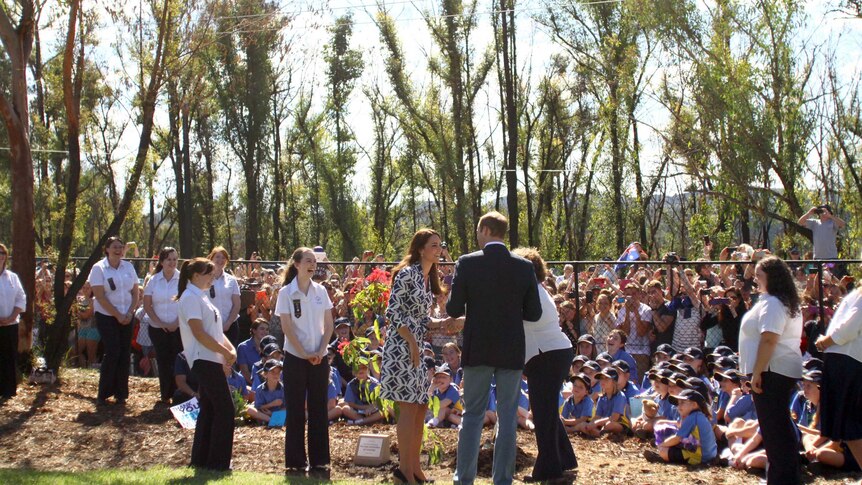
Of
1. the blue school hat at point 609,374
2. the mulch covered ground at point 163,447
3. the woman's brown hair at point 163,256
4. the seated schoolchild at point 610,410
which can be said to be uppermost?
the woman's brown hair at point 163,256

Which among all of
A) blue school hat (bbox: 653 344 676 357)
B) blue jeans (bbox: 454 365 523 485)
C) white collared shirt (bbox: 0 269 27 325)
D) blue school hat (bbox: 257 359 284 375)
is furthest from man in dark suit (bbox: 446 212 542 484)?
white collared shirt (bbox: 0 269 27 325)

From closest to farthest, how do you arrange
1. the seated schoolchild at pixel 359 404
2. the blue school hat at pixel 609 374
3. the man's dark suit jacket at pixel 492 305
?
the man's dark suit jacket at pixel 492 305, the blue school hat at pixel 609 374, the seated schoolchild at pixel 359 404

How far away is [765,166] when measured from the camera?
20188 millimetres

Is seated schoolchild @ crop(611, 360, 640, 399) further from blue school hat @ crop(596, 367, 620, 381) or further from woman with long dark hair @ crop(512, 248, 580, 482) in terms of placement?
woman with long dark hair @ crop(512, 248, 580, 482)

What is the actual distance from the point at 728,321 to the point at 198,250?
38176 millimetres

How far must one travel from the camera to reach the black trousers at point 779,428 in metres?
6.08

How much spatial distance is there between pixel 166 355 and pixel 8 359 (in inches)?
67.7

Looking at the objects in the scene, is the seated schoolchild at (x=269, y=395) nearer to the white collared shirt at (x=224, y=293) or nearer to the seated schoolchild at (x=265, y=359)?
the seated schoolchild at (x=265, y=359)

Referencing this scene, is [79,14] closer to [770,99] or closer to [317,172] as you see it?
[770,99]

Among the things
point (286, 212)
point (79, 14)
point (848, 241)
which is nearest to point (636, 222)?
point (848, 241)

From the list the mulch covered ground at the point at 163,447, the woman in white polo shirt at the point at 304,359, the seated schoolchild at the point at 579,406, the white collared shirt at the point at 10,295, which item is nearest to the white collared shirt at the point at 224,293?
the mulch covered ground at the point at 163,447

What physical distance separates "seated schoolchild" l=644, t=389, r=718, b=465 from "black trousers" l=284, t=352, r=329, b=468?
9.34ft

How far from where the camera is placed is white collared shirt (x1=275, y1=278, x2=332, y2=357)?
726 cm

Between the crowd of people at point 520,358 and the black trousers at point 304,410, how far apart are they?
1 cm
